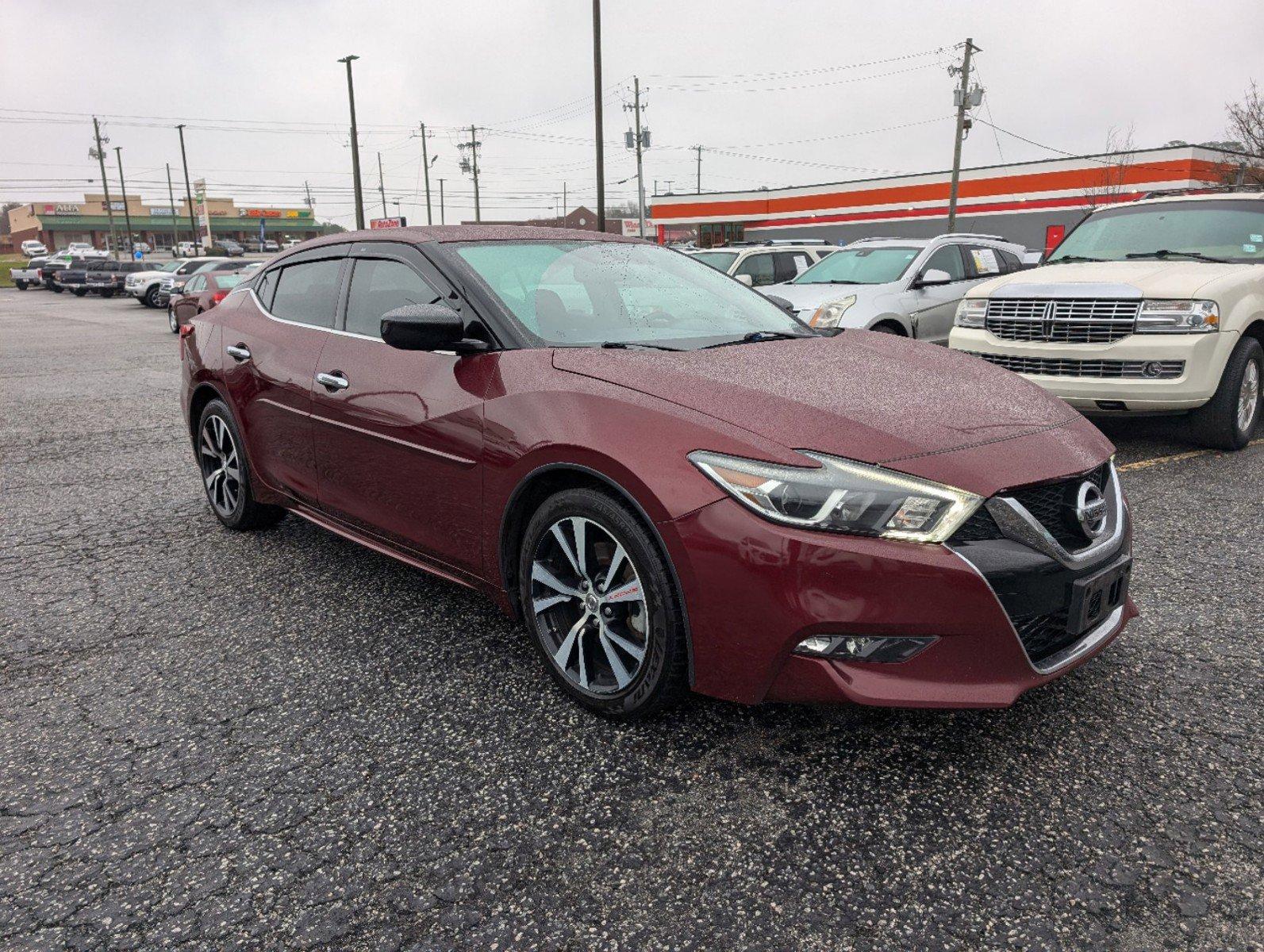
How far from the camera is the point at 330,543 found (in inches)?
187

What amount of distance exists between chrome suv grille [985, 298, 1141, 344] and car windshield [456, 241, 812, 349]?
326 centimetres

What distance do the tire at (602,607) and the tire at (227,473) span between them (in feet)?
7.55

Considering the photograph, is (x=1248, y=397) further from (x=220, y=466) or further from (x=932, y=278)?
(x=220, y=466)

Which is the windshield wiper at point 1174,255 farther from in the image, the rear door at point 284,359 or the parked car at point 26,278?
the parked car at point 26,278

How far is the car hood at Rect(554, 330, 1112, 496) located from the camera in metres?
2.44

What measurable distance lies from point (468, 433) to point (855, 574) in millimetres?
1443

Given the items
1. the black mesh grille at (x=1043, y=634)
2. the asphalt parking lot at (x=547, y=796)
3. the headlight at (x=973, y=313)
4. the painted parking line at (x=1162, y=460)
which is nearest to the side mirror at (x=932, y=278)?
the headlight at (x=973, y=313)

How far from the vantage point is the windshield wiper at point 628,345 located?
309cm

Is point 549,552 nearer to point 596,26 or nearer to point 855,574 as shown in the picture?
point 855,574

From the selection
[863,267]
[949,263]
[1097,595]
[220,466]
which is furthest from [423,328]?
[949,263]

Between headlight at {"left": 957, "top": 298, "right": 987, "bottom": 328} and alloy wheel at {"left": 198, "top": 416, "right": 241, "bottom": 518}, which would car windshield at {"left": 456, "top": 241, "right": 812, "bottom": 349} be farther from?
headlight at {"left": 957, "top": 298, "right": 987, "bottom": 328}

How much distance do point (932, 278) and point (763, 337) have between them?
20.6 ft

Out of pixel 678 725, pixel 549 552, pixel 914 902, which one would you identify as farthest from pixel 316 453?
pixel 914 902

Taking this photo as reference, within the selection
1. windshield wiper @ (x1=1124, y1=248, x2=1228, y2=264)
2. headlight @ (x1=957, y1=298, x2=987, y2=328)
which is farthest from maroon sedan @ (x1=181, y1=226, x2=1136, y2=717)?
windshield wiper @ (x1=1124, y1=248, x2=1228, y2=264)
